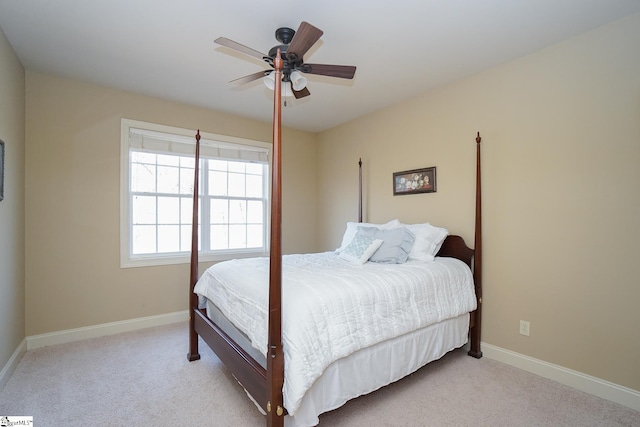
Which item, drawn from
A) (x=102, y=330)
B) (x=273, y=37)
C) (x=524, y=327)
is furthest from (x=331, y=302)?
(x=102, y=330)

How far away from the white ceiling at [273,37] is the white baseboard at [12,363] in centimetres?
247

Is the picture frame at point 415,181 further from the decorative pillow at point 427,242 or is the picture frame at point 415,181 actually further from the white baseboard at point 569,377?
the white baseboard at point 569,377

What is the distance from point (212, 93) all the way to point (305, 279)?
8.06 feet

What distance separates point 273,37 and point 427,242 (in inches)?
84.9

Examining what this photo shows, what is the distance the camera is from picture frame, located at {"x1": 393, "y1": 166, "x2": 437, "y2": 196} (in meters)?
3.18

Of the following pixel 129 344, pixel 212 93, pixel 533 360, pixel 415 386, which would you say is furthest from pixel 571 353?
pixel 212 93

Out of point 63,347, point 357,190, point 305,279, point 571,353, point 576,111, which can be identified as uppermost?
point 576,111

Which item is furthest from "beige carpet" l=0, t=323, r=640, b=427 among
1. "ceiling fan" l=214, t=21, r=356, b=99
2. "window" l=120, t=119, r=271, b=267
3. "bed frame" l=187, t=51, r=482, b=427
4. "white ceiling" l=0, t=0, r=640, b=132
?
"white ceiling" l=0, t=0, r=640, b=132

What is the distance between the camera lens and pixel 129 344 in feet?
9.56

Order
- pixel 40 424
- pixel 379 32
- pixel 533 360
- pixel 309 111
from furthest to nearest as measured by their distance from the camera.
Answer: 1. pixel 309 111
2. pixel 533 360
3. pixel 379 32
4. pixel 40 424

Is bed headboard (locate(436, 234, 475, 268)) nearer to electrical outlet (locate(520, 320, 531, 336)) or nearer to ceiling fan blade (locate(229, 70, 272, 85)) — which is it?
electrical outlet (locate(520, 320, 531, 336))

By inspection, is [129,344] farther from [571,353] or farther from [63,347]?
[571,353]

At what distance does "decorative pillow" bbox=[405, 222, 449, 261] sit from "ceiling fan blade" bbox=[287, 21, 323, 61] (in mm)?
1863

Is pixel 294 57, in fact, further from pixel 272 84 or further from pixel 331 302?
pixel 331 302
